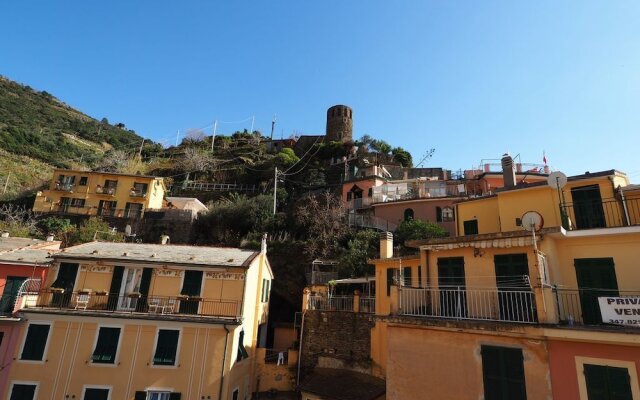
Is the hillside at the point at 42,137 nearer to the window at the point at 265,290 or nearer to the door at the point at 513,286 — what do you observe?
the window at the point at 265,290

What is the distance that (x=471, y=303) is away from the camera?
1195cm

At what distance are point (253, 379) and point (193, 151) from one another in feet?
168

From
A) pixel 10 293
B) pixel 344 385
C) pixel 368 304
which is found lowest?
pixel 344 385

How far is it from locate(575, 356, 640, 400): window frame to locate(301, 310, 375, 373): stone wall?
12.1 meters

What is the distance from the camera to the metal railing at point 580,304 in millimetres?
10953

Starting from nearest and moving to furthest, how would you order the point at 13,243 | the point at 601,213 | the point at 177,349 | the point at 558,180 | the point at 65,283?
the point at 558,180 < the point at 601,213 < the point at 177,349 < the point at 65,283 < the point at 13,243

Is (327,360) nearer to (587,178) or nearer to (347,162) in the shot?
(587,178)

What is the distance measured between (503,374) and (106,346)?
1857 cm

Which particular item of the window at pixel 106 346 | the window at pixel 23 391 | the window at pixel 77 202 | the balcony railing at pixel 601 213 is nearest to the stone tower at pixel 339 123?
the window at pixel 77 202

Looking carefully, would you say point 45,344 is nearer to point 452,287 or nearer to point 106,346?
point 106,346

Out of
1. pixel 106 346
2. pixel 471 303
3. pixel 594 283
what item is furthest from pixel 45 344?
pixel 594 283

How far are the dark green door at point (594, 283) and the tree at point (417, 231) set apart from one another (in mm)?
15281

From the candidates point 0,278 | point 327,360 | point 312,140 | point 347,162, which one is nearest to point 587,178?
point 327,360

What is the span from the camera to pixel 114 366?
17703 millimetres
